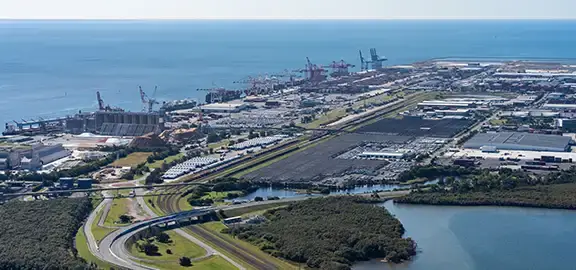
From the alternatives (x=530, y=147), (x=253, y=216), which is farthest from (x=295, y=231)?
(x=530, y=147)

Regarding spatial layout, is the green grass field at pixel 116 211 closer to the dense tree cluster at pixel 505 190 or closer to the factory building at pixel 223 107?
the dense tree cluster at pixel 505 190

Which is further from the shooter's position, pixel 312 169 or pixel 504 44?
pixel 504 44

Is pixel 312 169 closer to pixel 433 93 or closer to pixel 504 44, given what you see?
pixel 433 93

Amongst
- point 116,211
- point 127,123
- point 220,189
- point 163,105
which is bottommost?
point 163,105

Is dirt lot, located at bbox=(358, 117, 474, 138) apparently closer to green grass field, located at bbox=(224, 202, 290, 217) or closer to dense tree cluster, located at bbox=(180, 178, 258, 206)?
dense tree cluster, located at bbox=(180, 178, 258, 206)

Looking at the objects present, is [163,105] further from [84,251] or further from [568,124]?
[84,251]

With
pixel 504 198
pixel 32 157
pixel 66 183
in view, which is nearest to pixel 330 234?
pixel 504 198
